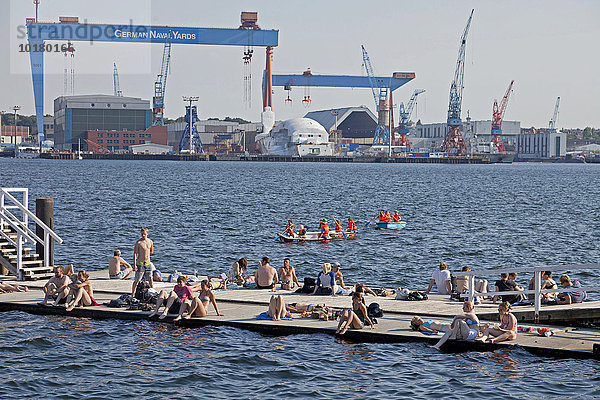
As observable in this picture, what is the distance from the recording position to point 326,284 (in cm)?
2611

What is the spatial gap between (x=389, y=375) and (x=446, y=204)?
6669 centimetres

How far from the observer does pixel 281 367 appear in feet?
65.7

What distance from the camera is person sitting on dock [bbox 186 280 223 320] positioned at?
2323 cm

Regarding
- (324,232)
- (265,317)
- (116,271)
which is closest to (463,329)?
(265,317)

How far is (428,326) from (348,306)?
3219 mm

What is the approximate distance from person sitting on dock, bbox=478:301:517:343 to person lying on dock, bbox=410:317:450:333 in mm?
1135

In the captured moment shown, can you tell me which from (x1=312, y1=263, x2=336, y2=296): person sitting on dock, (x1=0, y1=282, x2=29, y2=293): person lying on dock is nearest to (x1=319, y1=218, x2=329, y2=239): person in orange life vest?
(x1=312, y1=263, x2=336, y2=296): person sitting on dock

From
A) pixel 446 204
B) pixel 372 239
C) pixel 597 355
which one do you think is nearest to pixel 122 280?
pixel 597 355

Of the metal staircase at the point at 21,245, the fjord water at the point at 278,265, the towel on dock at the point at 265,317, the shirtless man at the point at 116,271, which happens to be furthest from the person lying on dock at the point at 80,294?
the towel on dock at the point at 265,317

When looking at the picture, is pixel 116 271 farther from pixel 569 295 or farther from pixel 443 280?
pixel 569 295

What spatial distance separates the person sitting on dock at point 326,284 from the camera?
85.3 ft

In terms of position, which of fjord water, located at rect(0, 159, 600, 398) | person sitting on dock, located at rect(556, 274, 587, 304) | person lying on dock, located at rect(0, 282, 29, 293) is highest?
person sitting on dock, located at rect(556, 274, 587, 304)

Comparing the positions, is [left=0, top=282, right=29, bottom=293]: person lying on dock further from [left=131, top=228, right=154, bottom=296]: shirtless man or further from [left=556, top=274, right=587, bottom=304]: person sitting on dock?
[left=556, top=274, right=587, bottom=304]: person sitting on dock

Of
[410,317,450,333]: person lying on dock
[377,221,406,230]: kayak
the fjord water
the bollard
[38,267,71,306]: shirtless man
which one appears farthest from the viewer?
[377,221,406,230]: kayak
